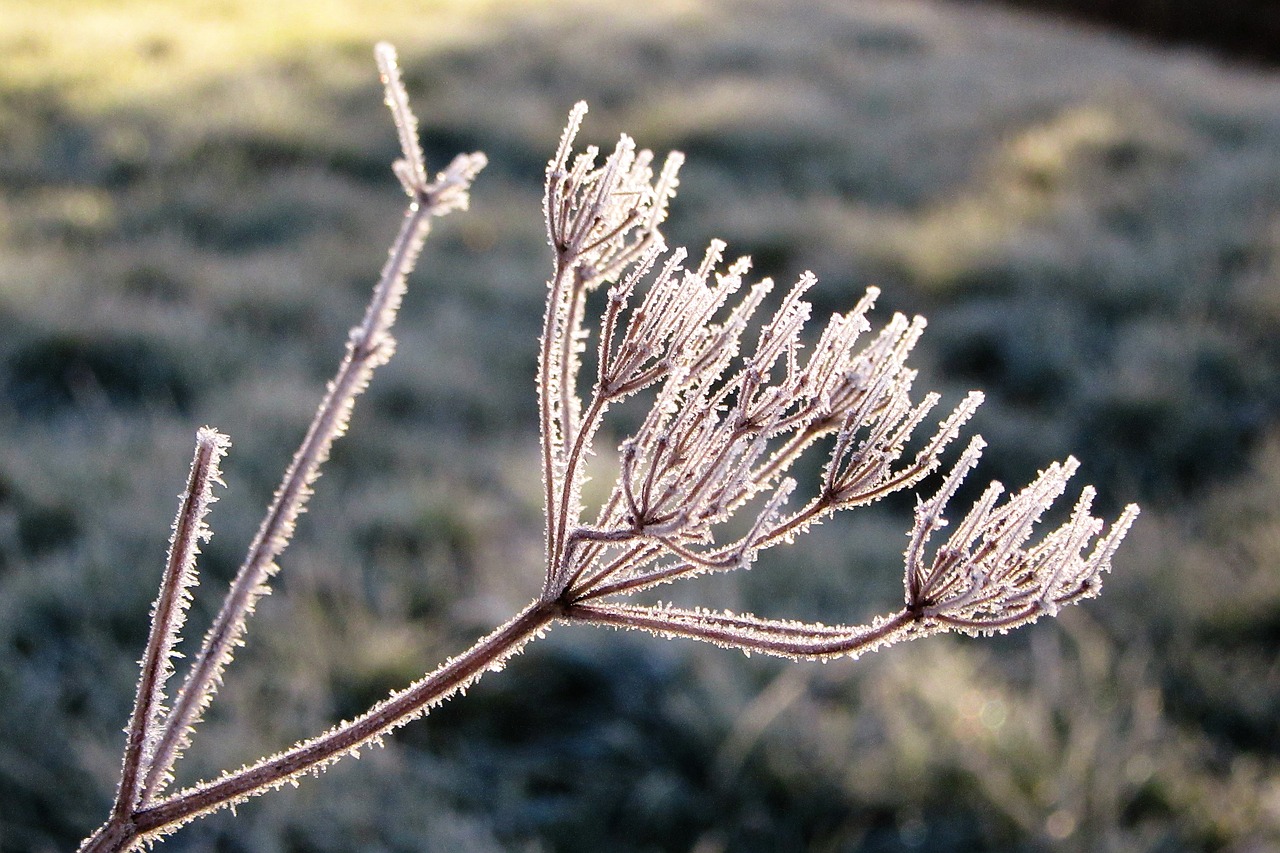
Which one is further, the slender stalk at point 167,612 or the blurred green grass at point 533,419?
the blurred green grass at point 533,419

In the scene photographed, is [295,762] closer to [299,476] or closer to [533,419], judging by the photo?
[299,476]

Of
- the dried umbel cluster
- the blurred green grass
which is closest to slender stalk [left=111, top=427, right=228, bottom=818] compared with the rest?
the dried umbel cluster

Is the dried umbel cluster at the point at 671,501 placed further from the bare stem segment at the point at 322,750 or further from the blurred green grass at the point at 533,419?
the blurred green grass at the point at 533,419

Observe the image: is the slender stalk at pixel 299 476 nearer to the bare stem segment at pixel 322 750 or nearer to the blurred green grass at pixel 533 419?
the bare stem segment at pixel 322 750

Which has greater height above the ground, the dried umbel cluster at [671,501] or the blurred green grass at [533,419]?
the blurred green grass at [533,419]

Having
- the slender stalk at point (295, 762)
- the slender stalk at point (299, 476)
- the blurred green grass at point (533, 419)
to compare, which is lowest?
the slender stalk at point (295, 762)

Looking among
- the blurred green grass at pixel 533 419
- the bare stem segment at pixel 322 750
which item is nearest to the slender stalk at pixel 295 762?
the bare stem segment at pixel 322 750

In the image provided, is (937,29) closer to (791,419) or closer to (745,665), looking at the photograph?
(745,665)
